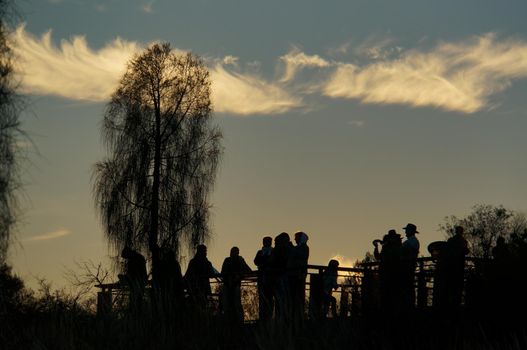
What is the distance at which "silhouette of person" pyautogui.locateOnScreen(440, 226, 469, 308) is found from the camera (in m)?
17.8

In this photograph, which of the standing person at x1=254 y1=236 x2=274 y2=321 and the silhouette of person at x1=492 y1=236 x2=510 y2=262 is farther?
the standing person at x1=254 y1=236 x2=274 y2=321

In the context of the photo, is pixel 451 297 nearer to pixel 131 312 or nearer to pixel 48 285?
pixel 131 312

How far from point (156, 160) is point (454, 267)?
28.1 metres

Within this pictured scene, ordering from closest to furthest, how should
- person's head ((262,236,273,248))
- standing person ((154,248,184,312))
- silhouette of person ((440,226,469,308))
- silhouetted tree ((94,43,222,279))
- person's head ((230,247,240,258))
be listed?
standing person ((154,248,184,312))
silhouette of person ((440,226,469,308))
person's head ((262,236,273,248))
person's head ((230,247,240,258))
silhouetted tree ((94,43,222,279))

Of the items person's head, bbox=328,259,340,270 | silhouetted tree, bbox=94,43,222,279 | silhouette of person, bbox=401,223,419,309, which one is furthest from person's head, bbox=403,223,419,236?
silhouetted tree, bbox=94,43,222,279

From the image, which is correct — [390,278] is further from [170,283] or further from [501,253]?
[170,283]

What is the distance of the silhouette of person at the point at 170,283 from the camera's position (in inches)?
614

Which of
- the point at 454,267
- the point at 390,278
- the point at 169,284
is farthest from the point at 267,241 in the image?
the point at 390,278

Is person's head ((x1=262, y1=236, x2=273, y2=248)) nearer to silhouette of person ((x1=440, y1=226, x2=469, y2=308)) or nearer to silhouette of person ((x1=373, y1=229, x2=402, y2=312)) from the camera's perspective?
silhouette of person ((x1=373, y1=229, x2=402, y2=312))

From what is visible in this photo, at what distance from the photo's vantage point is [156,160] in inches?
1777

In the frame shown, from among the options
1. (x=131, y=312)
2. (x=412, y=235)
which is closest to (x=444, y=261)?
(x=412, y=235)

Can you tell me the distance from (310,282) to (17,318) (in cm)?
636

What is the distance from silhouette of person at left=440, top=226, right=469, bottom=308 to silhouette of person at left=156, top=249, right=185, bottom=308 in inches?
161

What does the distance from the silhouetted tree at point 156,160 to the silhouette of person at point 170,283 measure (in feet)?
83.7
